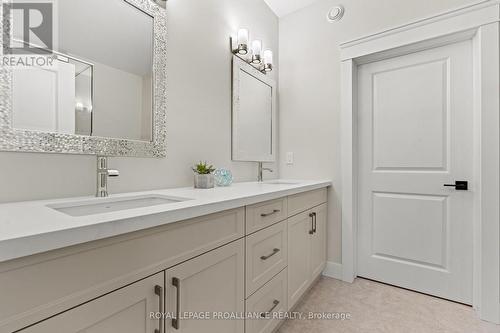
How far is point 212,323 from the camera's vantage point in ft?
3.19

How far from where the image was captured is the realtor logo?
91 cm

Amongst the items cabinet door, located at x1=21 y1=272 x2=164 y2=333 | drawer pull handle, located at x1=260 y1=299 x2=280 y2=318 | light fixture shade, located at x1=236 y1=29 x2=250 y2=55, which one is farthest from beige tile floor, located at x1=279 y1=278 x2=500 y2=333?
light fixture shade, located at x1=236 y1=29 x2=250 y2=55

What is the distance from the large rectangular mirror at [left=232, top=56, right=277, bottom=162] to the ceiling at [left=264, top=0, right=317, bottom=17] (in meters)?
0.75

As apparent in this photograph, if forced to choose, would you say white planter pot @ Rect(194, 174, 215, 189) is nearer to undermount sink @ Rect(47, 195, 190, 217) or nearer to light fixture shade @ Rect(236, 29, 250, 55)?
undermount sink @ Rect(47, 195, 190, 217)

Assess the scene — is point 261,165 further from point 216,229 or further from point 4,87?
point 4,87

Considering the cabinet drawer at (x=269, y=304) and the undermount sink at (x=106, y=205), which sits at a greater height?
the undermount sink at (x=106, y=205)

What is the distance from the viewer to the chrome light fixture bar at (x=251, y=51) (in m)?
1.93

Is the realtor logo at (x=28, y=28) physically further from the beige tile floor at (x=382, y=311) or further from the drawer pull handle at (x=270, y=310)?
the beige tile floor at (x=382, y=311)

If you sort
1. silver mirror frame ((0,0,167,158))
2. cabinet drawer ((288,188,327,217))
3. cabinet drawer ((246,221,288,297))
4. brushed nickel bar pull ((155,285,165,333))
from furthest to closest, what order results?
cabinet drawer ((288,188,327,217)) → cabinet drawer ((246,221,288,297)) → silver mirror frame ((0,0,167,158)) → brushed nickel bar pull ((155,285,165,333))

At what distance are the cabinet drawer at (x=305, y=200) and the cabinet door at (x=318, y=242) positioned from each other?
64 millimetres

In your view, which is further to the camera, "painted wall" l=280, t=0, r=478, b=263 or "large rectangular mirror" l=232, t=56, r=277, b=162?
"painted wall" l=280, t=0, r=478, b=263

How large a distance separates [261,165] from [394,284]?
152 cm

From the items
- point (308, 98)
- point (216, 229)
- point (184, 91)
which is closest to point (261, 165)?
point (308, 98)

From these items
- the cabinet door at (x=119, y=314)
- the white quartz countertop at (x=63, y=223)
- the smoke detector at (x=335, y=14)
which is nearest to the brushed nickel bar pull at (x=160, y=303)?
the cabinet door at (x=119, y=314)
